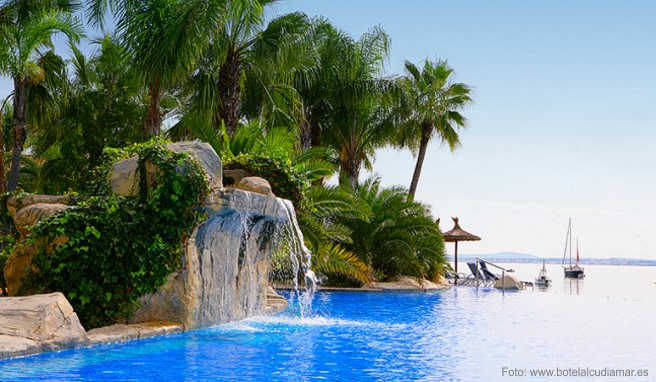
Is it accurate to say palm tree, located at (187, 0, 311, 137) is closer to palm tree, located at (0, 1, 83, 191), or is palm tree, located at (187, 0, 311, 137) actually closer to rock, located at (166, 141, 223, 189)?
palm tree, located at (0, 1, 83, 191)

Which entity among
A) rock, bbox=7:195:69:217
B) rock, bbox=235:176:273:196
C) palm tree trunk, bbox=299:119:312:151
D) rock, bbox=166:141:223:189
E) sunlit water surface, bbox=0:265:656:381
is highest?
palm tree trunk, bbox=299:119:312:151

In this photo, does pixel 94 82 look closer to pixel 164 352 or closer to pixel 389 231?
pixel 389 231

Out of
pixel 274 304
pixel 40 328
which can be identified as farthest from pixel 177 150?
pixel 274 304

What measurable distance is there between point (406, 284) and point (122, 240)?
14758mm

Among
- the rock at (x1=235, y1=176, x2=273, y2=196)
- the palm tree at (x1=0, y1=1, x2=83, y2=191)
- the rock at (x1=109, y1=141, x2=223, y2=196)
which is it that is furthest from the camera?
the palm tree at (x1=0, y1=1, x2=83, y2=191)

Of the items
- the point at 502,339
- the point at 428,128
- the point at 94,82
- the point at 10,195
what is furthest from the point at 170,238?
the point at 428,128

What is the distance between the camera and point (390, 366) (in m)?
8.62

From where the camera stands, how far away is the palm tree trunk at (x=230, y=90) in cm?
1848

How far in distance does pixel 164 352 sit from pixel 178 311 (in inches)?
74.7

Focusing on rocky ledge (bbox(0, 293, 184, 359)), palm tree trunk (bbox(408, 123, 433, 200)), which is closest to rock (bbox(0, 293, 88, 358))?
rocky ledge (bbox(0, 293, 184, 359))

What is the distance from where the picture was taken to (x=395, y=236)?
2434 centimetres

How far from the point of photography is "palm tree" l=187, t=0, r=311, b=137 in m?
18.2

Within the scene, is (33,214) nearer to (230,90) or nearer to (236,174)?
(236,174)

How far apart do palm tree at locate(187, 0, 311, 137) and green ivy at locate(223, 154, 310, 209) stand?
411cm
